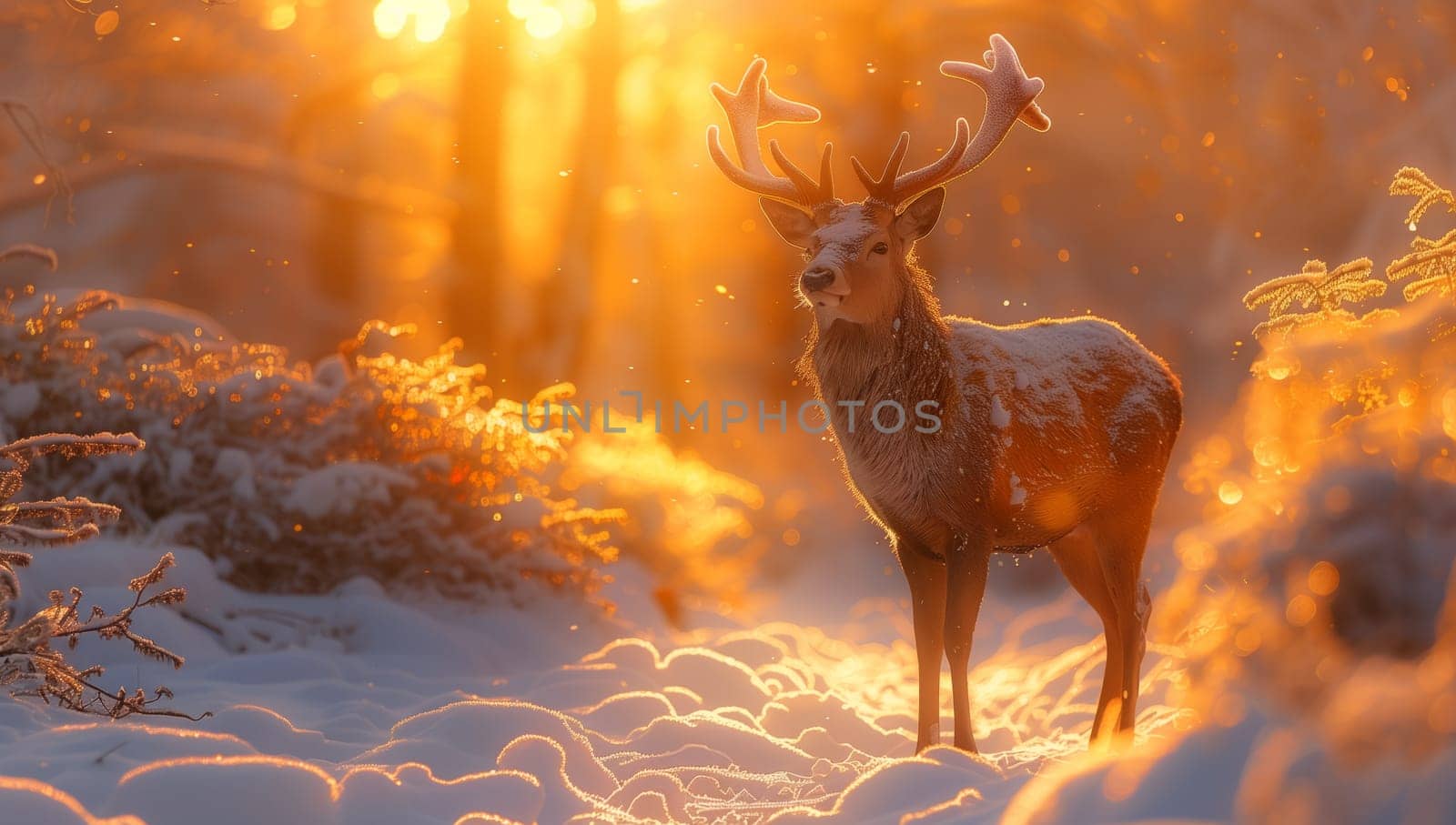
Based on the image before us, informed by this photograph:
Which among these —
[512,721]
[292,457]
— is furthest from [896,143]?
[292,457]

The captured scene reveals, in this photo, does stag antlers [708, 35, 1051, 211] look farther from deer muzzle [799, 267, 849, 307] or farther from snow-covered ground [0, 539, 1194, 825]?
snow-covered ground [0, 539, 1194, 825]

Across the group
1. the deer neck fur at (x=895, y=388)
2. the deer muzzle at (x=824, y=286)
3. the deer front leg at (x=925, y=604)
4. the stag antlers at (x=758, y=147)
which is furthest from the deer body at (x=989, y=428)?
the stag antlers at (x=758, y=147)

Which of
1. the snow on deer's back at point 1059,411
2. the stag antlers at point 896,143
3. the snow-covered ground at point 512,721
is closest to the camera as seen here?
the snow-covered ground at point 512,721

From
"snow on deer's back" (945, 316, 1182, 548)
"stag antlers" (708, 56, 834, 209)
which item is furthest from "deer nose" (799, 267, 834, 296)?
"snow on deer's back" (945, 316, 1182, 548)

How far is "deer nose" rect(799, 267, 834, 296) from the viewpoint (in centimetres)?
451

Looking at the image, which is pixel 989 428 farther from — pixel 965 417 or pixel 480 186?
pixel 480 186

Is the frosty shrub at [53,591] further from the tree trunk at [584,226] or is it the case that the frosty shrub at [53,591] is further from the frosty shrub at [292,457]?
the tree trunk at [584,226]

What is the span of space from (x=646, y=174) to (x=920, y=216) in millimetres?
7874

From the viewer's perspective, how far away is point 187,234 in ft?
42.2

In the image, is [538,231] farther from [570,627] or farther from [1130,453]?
[1130,453]

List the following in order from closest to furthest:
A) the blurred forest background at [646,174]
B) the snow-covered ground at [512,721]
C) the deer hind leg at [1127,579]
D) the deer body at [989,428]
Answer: the snow-covered ground at [512,721]
the deer body at [989,428]
the deer hind leg at [1127,579]
the blurred forest background at [646,174]

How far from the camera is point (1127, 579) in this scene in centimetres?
529

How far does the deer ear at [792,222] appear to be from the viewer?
16.8 ft

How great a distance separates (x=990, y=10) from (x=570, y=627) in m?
9.29
